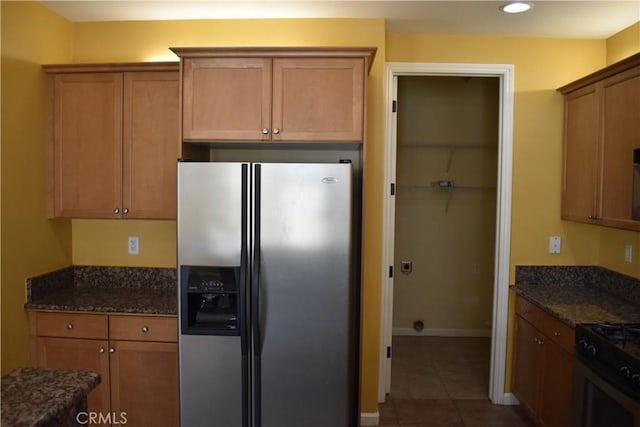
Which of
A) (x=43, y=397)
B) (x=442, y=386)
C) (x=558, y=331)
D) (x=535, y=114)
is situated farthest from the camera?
(x=442, y=386)

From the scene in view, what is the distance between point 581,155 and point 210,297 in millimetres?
2413

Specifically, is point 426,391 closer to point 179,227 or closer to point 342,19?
point 179,227

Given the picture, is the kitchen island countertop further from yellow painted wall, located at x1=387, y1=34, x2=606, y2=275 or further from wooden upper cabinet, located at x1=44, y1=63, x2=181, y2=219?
wooden upper cabinet, located at x1=44, y1=63, x2=181, y2=219

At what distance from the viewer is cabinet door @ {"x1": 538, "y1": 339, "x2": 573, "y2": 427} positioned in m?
2.44

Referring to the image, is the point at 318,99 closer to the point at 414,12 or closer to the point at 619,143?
the point at 414,12

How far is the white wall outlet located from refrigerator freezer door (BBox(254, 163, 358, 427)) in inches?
45.1

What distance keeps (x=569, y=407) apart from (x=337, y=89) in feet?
6.79

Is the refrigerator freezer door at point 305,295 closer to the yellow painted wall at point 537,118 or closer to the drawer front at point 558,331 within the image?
the drawer front at point 558,331

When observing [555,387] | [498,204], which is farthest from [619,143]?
[555,387]

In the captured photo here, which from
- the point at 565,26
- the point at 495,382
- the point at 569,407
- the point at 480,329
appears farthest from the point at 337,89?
the point at 480,329

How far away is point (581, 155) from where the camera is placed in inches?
114

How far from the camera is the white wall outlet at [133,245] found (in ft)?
10.1

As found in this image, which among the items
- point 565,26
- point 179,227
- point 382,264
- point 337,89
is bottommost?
point 382,264

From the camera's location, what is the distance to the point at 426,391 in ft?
11.6
